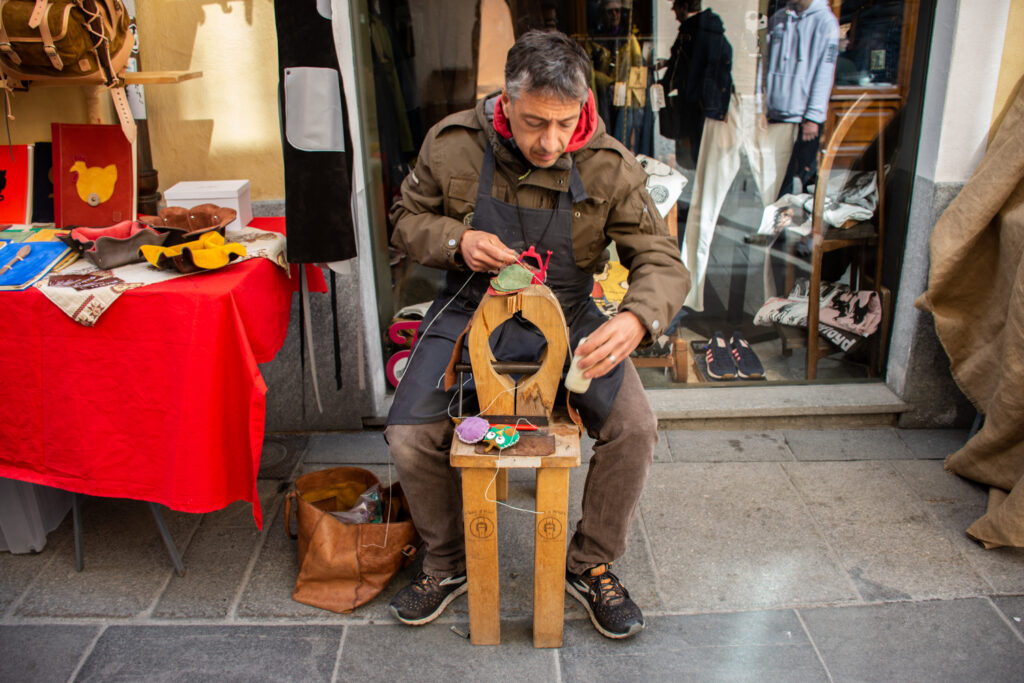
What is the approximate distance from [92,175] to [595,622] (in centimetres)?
219

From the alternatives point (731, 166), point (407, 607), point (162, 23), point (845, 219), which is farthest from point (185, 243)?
point (845, 219)

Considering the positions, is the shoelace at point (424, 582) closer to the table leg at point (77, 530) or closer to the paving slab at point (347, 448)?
the paving slab at point (347, 448)

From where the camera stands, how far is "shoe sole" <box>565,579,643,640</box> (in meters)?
2.17

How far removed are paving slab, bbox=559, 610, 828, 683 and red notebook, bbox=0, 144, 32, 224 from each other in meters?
2.27

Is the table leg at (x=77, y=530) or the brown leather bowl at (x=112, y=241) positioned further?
the table leg at (x=77, y=530)

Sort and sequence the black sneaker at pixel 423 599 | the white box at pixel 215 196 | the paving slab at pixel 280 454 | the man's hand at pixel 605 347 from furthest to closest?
the paving slab at pixel 280 454 → the white box at pixel 215 196 → the black sneaker at pixel 423 599 → the man's hand at pixel 605 347

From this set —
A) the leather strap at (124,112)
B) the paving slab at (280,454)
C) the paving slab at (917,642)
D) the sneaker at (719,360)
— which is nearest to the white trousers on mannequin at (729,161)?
the sneaker at (719,360)

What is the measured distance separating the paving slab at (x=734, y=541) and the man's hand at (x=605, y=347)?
0.87 m

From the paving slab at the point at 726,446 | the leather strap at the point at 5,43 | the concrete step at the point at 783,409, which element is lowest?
the paving slab at the point at 726,446

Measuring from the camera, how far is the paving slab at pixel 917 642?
207 cm

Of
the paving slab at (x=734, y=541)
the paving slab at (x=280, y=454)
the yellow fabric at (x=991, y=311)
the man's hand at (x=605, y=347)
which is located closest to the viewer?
the man's hand at (x=605, y=347)

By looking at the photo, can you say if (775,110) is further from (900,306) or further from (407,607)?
(407,607)

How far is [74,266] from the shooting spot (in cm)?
228

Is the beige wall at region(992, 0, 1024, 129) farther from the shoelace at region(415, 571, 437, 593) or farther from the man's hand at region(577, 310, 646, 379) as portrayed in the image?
the shoelace at region(415, 571, 437, 593)
